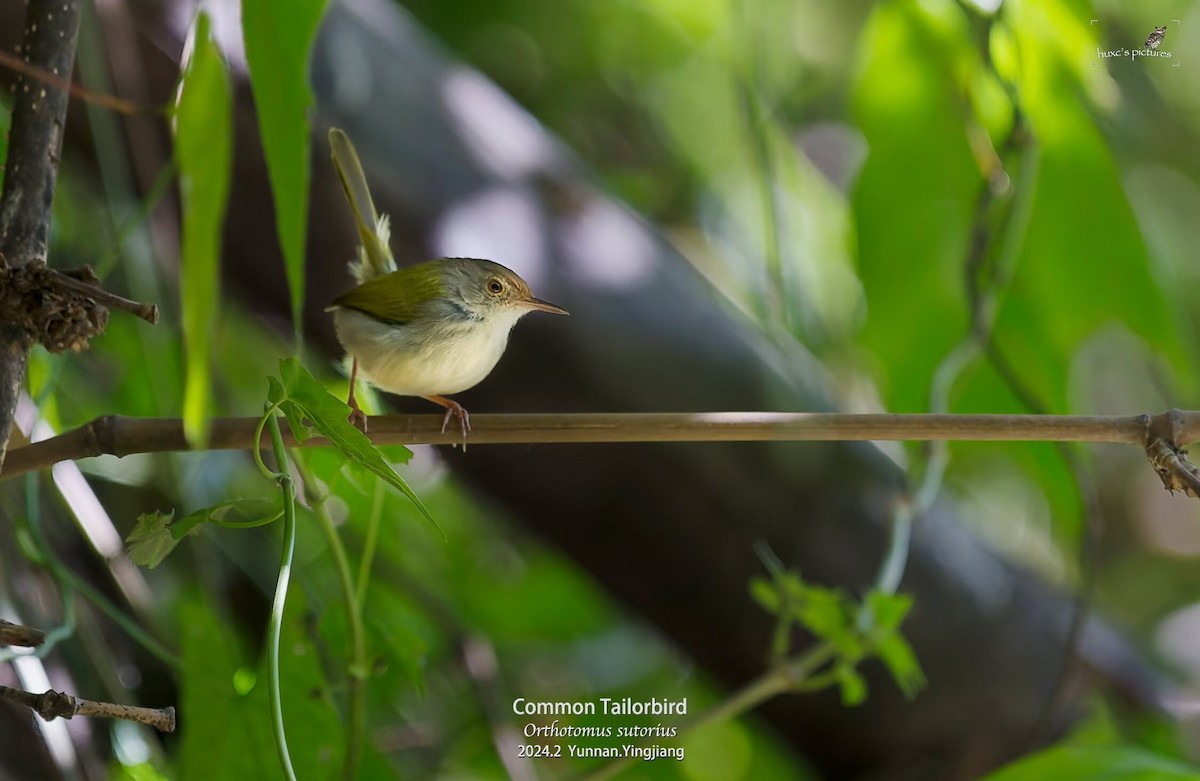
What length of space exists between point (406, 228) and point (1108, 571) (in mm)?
3118

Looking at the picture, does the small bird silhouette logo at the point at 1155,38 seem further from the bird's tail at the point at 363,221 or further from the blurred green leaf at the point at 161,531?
the blurred green leaf at the point at 161,531

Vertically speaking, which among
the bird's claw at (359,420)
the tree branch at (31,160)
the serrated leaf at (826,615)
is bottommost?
the serrated leaf at (826,615)

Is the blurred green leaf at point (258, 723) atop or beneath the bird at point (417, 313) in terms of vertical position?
beneath

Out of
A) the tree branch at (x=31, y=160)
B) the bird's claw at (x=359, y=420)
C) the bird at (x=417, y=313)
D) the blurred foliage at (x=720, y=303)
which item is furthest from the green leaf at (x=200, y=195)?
the bird at (x=417, y=313)

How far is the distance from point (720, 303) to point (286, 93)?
142 cm

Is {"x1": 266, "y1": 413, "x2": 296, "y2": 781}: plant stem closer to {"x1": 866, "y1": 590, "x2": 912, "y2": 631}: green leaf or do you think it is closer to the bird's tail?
the bird's tail

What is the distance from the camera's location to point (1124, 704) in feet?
8.05

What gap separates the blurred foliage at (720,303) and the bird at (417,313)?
0.61ft

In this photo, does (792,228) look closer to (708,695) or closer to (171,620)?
(708,695)

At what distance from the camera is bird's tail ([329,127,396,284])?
1729 mm

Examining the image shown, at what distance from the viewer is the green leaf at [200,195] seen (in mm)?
750

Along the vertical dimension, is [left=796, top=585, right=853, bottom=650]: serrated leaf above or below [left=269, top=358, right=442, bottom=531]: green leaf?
below

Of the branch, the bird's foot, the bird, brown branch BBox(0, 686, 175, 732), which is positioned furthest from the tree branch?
the bird

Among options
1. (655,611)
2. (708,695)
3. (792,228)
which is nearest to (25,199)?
(655,611)
